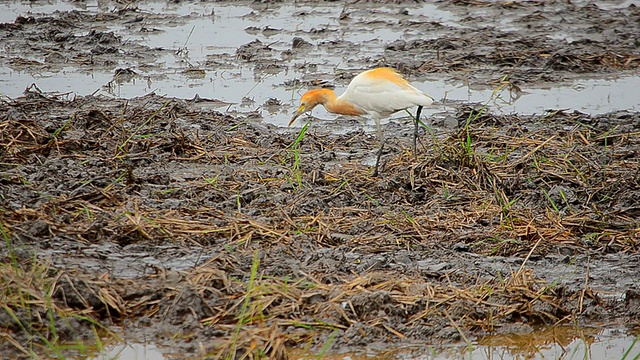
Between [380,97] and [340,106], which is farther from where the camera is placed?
[340,106]

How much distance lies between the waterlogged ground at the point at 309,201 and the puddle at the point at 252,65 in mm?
59

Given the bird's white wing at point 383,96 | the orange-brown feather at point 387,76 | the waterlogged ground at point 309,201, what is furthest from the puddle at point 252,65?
the orange-brown feather at point 387,76

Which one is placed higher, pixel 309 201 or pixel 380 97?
pixel 380 97

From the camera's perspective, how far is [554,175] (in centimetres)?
764

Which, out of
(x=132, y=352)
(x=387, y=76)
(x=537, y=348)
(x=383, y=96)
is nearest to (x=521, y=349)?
(x=537, y=348)

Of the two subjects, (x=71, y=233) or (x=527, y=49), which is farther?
(x=527, y=49)

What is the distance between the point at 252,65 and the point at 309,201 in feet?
17.4

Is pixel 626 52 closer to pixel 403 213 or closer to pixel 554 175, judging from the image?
pixel 554 175

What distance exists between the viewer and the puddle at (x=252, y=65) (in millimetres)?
10453

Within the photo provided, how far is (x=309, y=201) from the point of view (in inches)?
275

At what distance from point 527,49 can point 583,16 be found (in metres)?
2.77

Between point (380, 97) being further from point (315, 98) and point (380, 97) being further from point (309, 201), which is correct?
point (309, 201)

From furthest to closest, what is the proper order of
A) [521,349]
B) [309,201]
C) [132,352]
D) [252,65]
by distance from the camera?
[252,65] < [309,201] < [521,349] < [132,352]

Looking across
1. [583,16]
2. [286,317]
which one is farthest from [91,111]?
[583,16]
